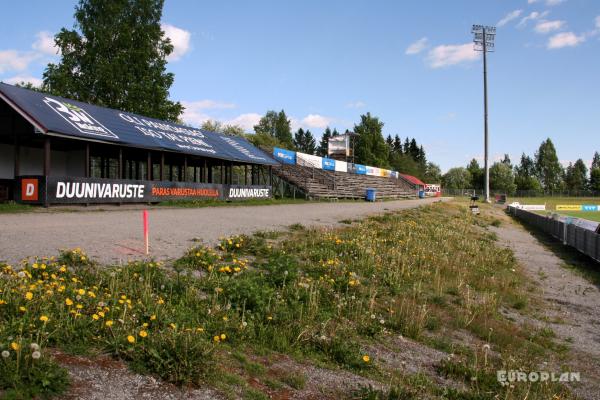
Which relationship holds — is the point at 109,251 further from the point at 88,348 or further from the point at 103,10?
the point at 103,10

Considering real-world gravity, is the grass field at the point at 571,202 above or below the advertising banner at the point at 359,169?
below

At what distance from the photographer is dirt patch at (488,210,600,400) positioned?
624cm

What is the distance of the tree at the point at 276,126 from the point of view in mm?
114875

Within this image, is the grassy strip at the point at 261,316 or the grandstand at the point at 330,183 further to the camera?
the grandstand at the point at 330,183

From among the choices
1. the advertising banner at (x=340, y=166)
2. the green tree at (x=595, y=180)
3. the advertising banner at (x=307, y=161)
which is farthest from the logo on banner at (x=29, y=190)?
the green tree at (x=595, y=180)

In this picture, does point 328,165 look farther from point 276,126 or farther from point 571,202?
point 276,126

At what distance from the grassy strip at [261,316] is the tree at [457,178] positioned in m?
144

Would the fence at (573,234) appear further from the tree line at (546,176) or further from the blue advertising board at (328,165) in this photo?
the tree line at (546,176)

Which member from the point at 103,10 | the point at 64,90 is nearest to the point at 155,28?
the point at 103,10

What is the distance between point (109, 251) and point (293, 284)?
Answer: 358 cm

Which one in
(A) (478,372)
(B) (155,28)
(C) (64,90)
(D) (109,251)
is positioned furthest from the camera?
(B) (155,28)

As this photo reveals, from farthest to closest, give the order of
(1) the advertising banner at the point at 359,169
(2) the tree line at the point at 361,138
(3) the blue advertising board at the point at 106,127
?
(2) the tree line at the point at 361,138 → (1) the advertising banner at the point at 359,169 → (3) the blue advertising board at the point at 106,127

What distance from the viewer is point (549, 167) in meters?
152

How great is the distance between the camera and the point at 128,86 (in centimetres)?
4312
